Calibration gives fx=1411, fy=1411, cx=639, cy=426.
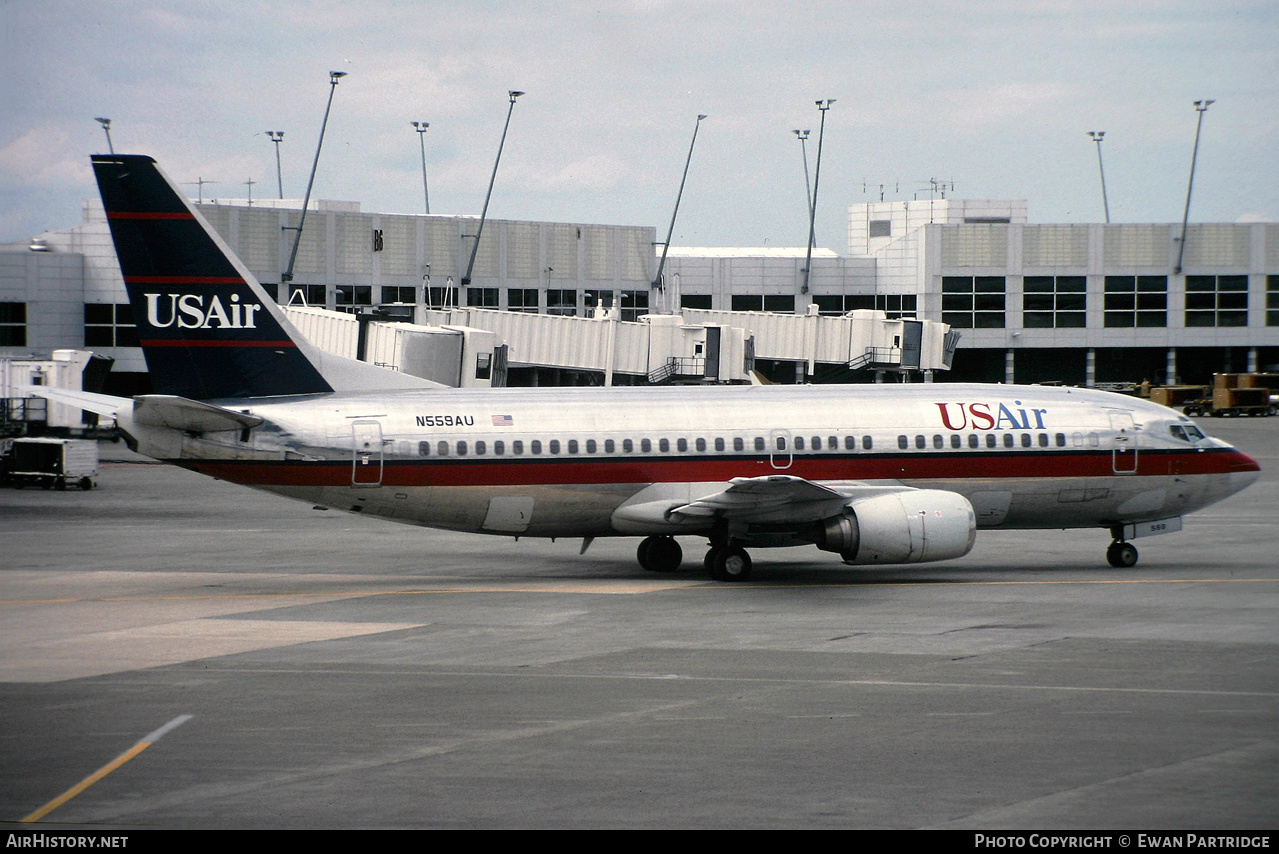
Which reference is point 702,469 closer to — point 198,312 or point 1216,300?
point 198,312

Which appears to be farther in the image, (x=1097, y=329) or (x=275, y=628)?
(x=1097, y=329)

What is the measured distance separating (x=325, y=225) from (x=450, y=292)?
32.5 feet

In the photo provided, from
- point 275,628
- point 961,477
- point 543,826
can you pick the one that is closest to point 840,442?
point 961,477

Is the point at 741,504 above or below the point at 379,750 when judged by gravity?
above

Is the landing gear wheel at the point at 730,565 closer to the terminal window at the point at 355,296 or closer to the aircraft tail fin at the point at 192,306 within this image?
the aircraft tail fin at the point at 192,306

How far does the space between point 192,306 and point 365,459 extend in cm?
491

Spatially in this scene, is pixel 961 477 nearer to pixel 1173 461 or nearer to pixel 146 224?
pixel 1173 461

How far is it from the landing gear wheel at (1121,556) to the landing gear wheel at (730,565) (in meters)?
8.56

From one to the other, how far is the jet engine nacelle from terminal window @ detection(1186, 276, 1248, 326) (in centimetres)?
8882

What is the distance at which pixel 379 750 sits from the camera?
15.9m

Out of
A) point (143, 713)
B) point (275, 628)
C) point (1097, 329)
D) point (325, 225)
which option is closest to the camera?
point (143, 713)

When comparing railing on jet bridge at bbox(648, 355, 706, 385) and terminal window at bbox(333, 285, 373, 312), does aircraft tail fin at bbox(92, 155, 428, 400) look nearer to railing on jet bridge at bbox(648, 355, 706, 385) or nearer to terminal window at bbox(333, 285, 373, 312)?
railing on jet bridge at bbox(648, 355, 706, 385)

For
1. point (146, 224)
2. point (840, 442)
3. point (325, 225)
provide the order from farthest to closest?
point (325, 225) < point (840, 442) < point (146, 224)

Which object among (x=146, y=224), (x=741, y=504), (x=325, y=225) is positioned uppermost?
(x=325, y=225)
